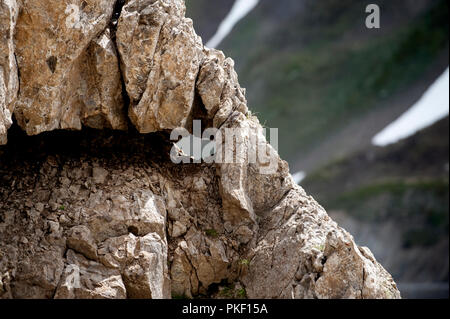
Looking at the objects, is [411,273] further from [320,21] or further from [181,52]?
[320,21]

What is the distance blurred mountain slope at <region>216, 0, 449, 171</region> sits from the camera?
68.2 metres

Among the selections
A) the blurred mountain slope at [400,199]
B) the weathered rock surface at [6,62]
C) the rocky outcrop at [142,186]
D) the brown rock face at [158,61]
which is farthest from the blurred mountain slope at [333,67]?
the weathered rock surface at [6,62]

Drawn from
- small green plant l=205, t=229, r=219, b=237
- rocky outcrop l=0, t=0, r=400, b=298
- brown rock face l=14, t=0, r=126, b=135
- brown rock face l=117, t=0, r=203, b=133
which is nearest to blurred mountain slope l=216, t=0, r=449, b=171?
rocky outcrop l=0, t=0, r=400, b=298

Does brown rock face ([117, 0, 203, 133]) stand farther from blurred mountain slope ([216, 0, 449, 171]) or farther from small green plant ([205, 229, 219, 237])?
blurred mountain slope ([216, 0, 449, 171])

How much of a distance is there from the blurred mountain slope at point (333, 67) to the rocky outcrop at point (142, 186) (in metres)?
50.7

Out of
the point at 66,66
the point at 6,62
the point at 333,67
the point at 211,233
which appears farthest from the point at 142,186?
the point at 333,67

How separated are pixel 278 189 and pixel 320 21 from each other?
2831 inches

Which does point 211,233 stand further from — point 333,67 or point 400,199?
point 333,67

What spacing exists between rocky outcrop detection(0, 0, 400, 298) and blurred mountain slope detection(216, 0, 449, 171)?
50.7 meters

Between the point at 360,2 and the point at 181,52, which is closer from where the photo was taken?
the point at 181,52

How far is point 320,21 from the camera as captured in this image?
267ft

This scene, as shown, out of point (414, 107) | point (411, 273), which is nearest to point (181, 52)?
point (411, 273)

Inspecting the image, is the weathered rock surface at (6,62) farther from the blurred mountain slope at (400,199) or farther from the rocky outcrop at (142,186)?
the blurred mountain slope at (400,199)
